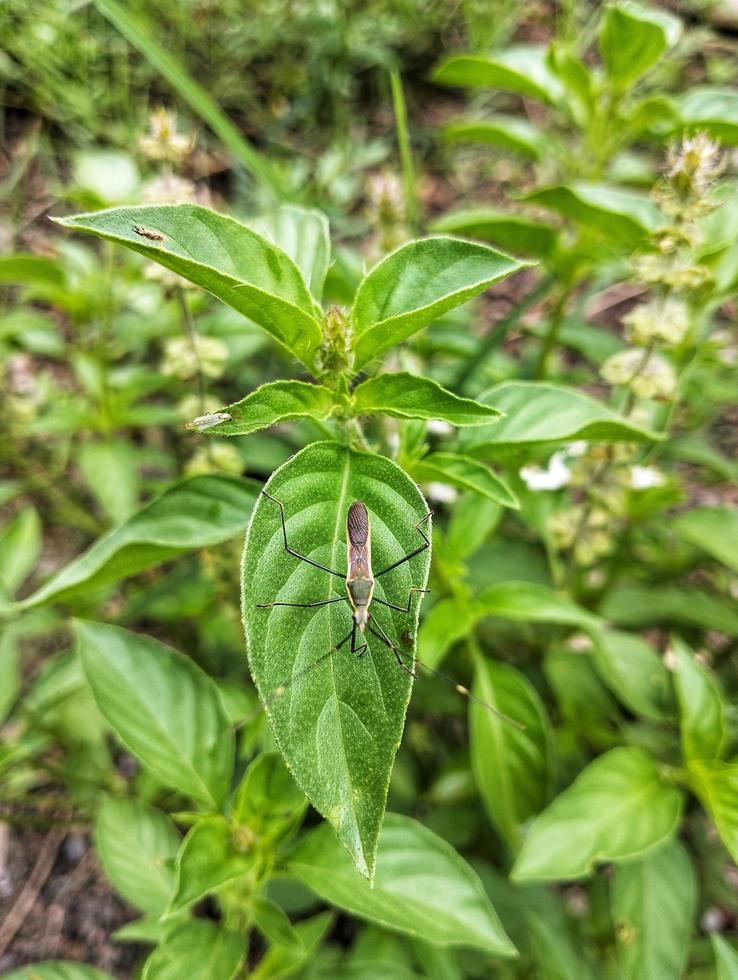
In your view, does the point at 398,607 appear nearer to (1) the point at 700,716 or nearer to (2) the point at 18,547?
(1) the point at 700,716

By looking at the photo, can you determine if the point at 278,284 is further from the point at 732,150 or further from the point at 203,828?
the point at 732,150

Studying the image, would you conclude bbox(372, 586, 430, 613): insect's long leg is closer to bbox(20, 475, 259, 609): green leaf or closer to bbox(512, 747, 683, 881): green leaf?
bbox(20, 475, 259, 609): green leaf

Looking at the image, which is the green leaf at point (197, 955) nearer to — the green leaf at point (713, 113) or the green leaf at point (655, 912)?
the green leaf at point (655, 912)

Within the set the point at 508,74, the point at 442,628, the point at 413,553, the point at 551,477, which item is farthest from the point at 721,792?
the point at 508,74

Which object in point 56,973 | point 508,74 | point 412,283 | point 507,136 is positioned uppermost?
point 508,74

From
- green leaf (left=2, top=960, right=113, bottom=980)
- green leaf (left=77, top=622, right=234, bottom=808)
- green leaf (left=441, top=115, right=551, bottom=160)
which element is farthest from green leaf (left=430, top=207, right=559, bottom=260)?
green leaf (left=2, top=960, right=113, bottom=980)

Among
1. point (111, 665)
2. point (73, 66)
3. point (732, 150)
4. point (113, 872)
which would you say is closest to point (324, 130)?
point (73, 66)

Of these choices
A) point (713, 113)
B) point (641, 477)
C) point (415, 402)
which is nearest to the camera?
point (415, 402)
